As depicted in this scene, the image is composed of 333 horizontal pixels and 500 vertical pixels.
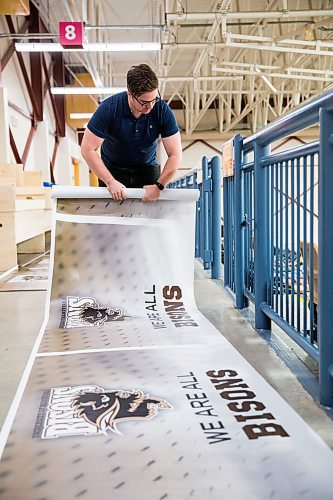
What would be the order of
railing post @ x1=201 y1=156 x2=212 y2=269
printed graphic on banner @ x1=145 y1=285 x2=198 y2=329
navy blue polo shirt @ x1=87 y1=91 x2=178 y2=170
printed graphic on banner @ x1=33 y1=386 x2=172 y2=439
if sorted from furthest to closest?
railing post @ x1=201 y1=156 x2=212 y2=269 → navy blue polo shirt @ x1=87 y1=91 x2=178 y2=170 → printed graphic on banner @ x1=145 y1=285 x2=198 y2=329 → printed graphic on banner @ x1=33 y1=386 x2=172 y2=439

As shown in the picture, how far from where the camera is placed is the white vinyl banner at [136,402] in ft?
3.55

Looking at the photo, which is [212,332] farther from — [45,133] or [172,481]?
[45,133]

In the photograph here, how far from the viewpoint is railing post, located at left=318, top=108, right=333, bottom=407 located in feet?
4.91

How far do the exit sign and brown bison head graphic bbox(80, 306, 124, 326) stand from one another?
580cm

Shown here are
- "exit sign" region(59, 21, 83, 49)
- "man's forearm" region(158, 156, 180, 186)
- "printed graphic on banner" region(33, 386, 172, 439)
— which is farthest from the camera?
"exit sign" region(59, 21, 83, 49)

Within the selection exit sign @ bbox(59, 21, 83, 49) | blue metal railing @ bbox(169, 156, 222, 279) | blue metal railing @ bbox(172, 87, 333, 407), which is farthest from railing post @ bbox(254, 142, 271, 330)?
exit sign @ bbox(59, 21, 83, 49)

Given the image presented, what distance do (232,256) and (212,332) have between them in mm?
1158

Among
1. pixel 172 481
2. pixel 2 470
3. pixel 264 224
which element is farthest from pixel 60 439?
pixel 264 224

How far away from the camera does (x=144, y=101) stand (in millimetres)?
2441

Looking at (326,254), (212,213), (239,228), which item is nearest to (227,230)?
(239,228)

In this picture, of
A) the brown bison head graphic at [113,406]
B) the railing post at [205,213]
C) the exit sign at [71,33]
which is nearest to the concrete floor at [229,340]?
the brown bison head graphic at [113,406]

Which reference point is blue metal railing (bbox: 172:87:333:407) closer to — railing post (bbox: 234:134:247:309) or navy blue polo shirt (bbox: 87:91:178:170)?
railing post (bbox: 234:134:247:309)

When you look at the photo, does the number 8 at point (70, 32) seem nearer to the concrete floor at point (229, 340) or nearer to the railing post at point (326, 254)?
the concrete floor at point (229, 340)

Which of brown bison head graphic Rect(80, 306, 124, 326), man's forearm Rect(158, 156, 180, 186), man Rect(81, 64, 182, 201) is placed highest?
man Rect(81, 64, 182, 201)
